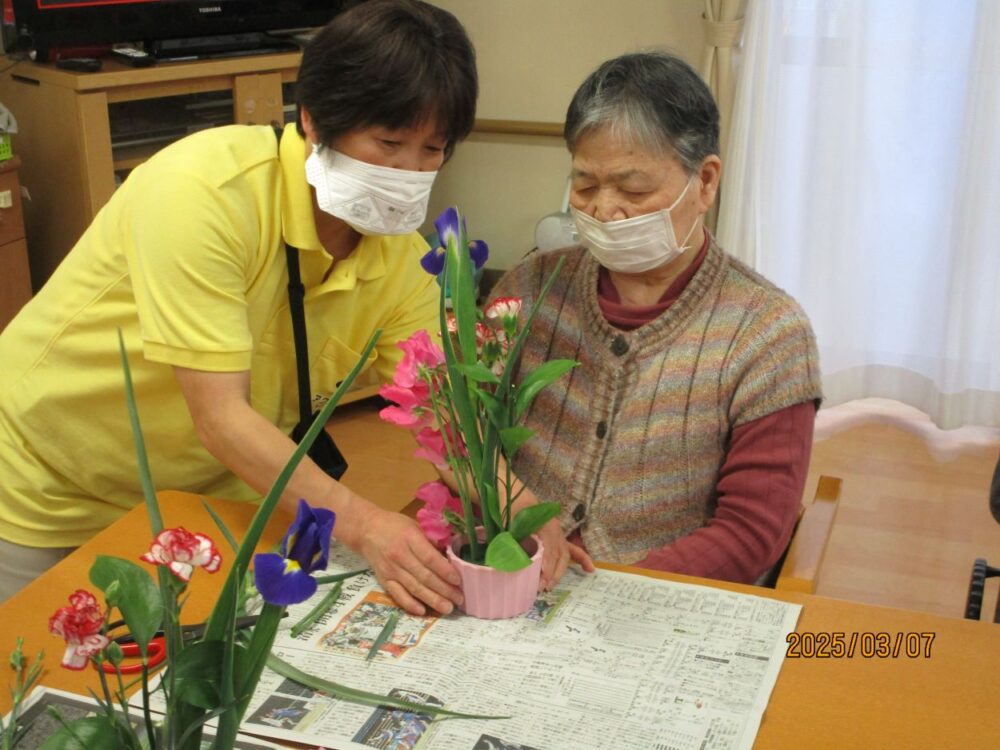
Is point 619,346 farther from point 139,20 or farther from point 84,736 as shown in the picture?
point 139,20

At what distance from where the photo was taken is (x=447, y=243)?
4.10 feet

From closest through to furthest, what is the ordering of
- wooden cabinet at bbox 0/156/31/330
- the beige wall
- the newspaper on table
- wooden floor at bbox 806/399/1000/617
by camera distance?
the newspaper on table, wooden floor at bbox 806/399/1000/617, wooden cabinet at bbox 0/156/31/330, the beige wall

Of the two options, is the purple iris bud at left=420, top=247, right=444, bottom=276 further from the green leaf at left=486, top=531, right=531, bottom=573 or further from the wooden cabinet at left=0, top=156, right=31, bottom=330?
the wooden cabinet at left=0, top=156, right=31, bottom=330

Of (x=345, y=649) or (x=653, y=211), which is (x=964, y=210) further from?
(x=345, y=649)

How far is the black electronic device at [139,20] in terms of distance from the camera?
122 inches

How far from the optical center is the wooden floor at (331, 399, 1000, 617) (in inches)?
108

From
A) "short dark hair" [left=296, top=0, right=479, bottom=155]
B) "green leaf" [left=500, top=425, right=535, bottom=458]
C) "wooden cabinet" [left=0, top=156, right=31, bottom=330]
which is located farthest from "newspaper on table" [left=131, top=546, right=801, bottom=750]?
"wooden cabinet" [left=0, top=156, right=31, bottom=330]

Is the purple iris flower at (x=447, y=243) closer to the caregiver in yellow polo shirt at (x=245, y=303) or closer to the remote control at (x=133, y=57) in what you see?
the caregiver in yellow polo shirt at (x=245, y=303)

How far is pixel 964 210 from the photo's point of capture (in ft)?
11.1

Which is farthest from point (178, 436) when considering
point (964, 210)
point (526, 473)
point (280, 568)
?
point (964, 210)

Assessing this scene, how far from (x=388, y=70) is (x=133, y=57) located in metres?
2.02

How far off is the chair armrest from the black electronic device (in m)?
2.35

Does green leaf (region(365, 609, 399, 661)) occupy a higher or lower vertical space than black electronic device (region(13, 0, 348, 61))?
lower

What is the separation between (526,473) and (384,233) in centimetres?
40
